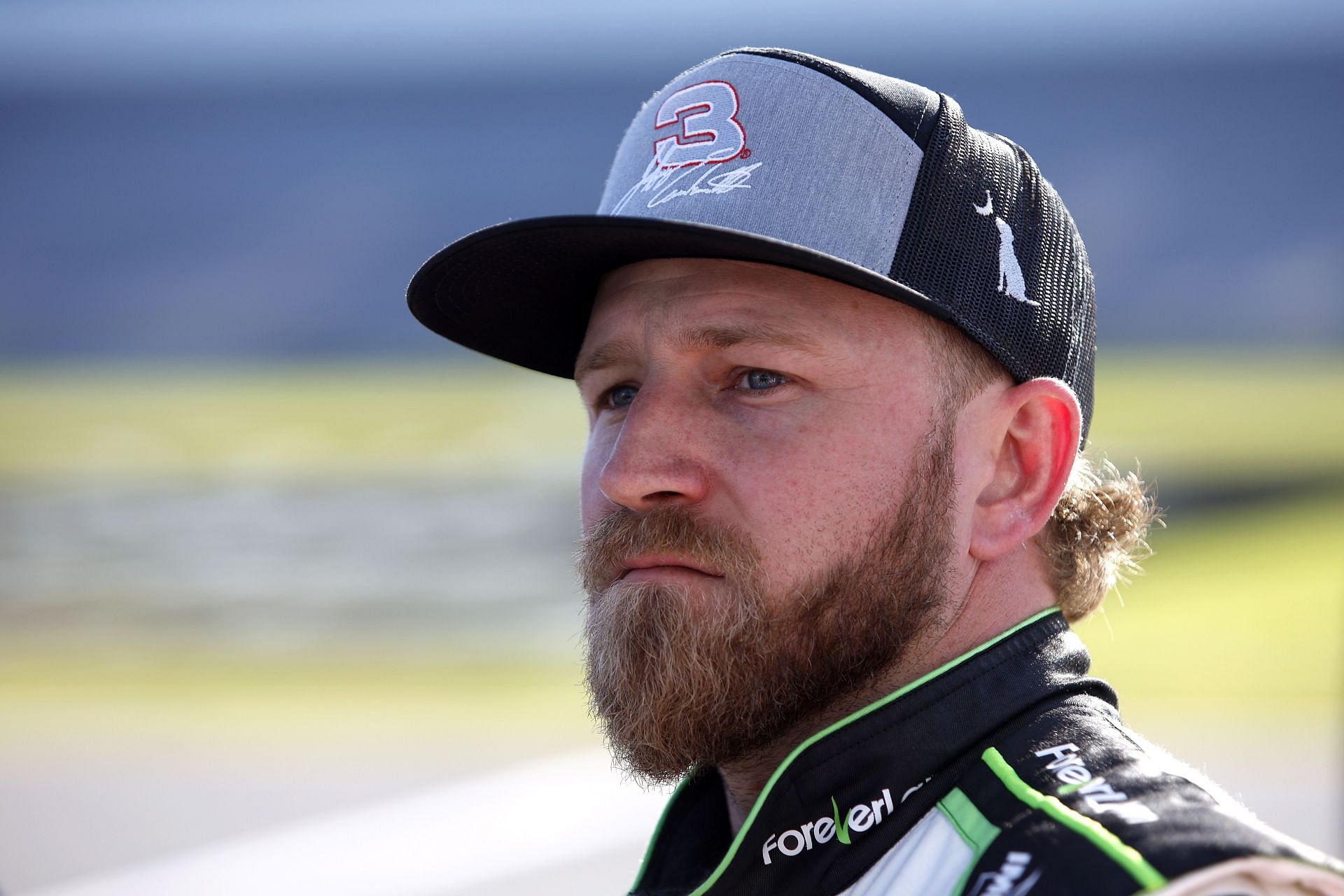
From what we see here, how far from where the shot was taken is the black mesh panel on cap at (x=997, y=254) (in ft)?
5.40

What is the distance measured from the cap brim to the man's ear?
0.20 meters

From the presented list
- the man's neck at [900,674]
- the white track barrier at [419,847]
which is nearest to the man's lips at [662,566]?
the man's neck at [900,674]

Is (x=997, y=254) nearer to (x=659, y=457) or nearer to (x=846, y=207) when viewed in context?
(x=846, y=207)

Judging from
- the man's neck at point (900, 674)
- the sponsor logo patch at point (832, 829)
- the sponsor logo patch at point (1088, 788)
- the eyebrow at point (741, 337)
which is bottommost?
the sponsor logo patch at point (1088, 788)

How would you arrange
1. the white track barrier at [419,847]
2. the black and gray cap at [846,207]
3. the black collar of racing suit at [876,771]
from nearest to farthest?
the black collar of racing suit at [876,771], the black and gray cap at [846,207], the white track barrier at [419,847]

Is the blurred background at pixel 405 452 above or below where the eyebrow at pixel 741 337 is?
above

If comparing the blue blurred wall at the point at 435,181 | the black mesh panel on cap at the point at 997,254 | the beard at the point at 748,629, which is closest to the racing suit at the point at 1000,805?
the beard at the point at 748,629

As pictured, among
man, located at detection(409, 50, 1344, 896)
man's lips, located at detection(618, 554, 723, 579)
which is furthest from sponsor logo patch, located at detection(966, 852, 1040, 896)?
man's lips, located at detection(618, 554, 723, 579)

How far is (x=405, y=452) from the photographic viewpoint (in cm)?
1598

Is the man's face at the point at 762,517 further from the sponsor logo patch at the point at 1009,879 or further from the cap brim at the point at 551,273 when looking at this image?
the sponsor logo patch at the point at 1009,879

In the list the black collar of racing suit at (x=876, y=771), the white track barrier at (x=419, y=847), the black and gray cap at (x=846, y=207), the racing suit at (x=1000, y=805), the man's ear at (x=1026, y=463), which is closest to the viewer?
the racing suit at (x=1000, y=805)

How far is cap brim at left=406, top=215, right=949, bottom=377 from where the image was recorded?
1568 mm

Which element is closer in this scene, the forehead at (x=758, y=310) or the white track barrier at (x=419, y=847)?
the forehead at (x=758, y=310)
